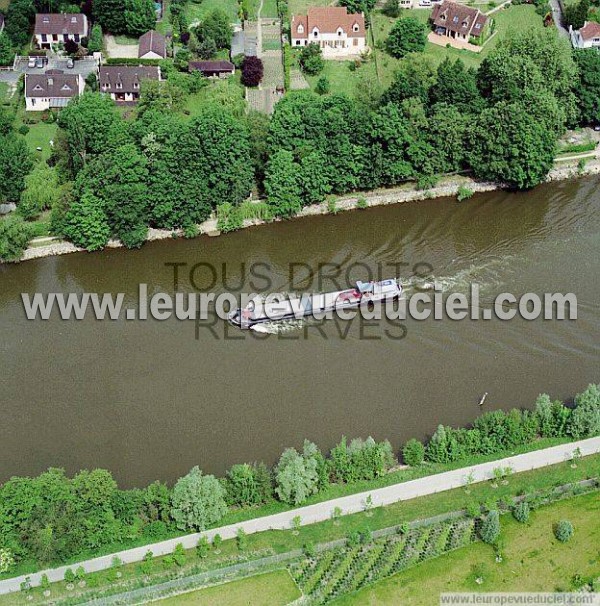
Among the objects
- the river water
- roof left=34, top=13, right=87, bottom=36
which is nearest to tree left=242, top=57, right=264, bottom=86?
roof left=34, top=13, right=87, bottom=36

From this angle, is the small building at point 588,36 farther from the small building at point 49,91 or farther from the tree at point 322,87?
the small building at point 49,91

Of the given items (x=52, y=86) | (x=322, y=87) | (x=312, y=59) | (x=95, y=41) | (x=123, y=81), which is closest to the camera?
(x=52, y=86)

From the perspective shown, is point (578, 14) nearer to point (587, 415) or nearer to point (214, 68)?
point (214, 68)

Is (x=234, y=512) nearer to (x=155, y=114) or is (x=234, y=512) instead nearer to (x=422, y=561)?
(x=422, y=561)

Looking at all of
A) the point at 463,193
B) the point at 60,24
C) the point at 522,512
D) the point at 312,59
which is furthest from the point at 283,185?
the point at 60,24

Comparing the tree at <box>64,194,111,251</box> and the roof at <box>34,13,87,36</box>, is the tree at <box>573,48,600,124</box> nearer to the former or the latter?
the tree at <box>64,194,111,251</box>

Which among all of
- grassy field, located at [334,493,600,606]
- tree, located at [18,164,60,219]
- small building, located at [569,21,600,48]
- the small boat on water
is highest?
small building, located at [569,21,600,48]

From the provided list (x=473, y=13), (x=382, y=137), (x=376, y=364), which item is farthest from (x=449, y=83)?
(x=376, y=364)
